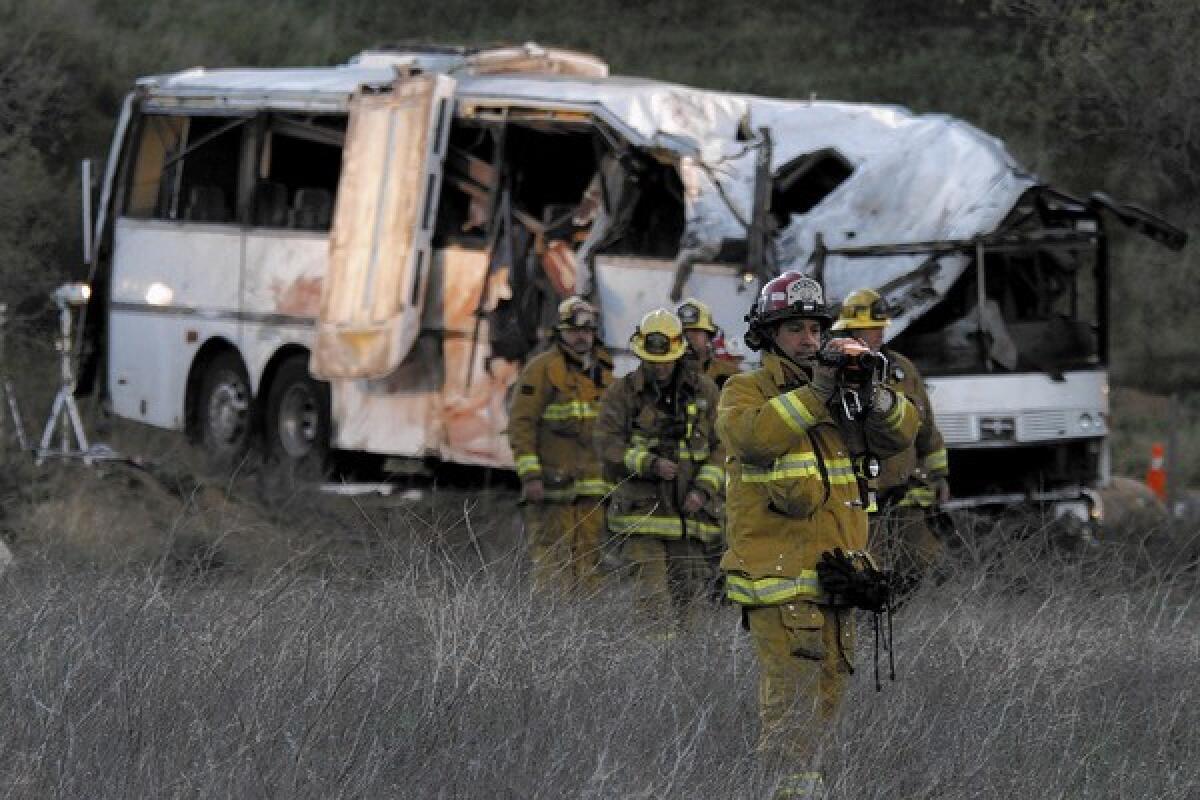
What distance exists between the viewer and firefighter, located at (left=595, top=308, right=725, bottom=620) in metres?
11.3

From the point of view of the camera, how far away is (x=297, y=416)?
18375 mm

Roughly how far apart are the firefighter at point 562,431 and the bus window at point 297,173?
5502mm

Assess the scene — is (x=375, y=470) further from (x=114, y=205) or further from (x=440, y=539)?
(x=440, y=539)

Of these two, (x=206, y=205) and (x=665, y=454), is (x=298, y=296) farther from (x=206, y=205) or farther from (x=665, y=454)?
(x=665, y=454)

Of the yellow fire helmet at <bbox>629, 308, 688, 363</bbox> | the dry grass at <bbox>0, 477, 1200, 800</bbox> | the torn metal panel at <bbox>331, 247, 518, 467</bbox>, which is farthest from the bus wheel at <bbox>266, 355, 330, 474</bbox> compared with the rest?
the dry grass at <bbox>0, 477, 1200, 800</bbox>

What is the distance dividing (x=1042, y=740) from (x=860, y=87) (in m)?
26.8

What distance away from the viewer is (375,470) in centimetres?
1823

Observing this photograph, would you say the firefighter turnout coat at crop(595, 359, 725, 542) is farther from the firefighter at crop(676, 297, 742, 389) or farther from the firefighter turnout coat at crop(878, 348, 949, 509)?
the firefighter turnout coat at crop(878, 348, 949, 509)

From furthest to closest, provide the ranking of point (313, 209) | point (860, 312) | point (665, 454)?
point (313, 209)
point (860, 312)
point (665, 454)

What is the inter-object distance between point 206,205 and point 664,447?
27.9ft

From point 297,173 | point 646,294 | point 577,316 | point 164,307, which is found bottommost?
point 577,316

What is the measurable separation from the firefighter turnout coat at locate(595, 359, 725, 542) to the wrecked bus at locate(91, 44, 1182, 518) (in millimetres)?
2836

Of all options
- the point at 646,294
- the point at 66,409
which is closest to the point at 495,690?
the point at 646,294

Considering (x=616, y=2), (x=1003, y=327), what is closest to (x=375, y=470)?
(x=1003, y=327)
